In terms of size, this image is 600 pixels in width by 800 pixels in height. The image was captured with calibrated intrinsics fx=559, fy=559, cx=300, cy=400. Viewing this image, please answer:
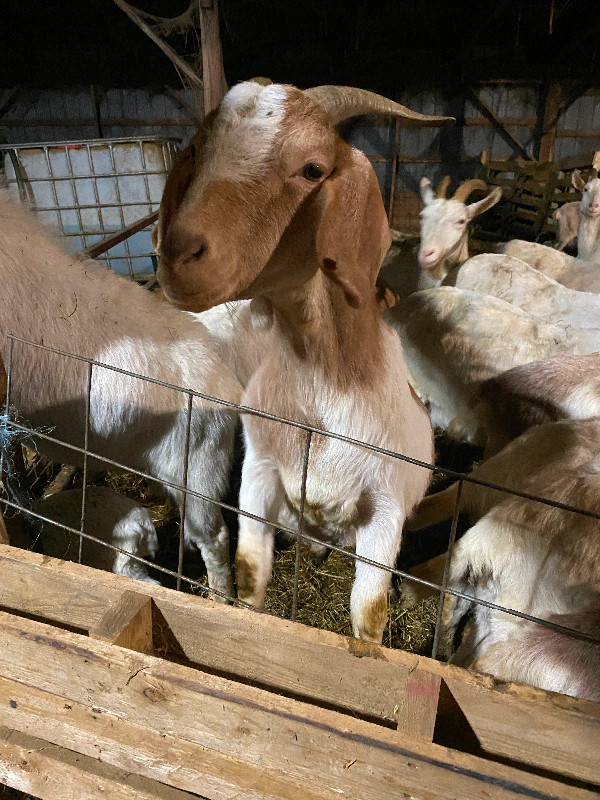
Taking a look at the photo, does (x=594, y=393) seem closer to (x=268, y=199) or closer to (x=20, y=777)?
(x=268, y=199)

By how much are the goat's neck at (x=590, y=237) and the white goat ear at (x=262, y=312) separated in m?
5.65

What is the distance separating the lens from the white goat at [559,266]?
5.36 metres

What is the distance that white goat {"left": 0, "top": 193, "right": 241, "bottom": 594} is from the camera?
2.11 metres

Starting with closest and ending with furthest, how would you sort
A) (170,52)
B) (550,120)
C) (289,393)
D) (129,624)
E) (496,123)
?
1. (129,624)
2. (289,393)
3. (170,52)
4. (550,120)
5. (496,123)

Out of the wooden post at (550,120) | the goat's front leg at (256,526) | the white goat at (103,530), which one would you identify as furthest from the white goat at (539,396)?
the wooden post at (550,120)

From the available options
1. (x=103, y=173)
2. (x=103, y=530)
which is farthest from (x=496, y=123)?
(x=103, y=530)

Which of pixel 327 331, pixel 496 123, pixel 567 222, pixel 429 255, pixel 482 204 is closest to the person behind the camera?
pixel 327 331

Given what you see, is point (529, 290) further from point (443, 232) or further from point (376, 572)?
point (376, 572)

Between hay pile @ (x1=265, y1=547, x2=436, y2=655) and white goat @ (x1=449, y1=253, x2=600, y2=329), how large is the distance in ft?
7.76

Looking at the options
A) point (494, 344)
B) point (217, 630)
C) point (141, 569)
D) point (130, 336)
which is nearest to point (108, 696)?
point (217, 630)

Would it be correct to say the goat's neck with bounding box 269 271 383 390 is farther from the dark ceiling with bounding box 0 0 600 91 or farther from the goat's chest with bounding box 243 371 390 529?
the dark ceiling with bounding box 0 0 600 91

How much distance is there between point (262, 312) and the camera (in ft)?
6.09

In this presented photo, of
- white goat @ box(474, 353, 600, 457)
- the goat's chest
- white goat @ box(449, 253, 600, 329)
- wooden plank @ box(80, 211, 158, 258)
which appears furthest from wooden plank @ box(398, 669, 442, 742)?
white goat @ box(449, 253, 600, 329)

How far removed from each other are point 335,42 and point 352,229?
11.2 meters
